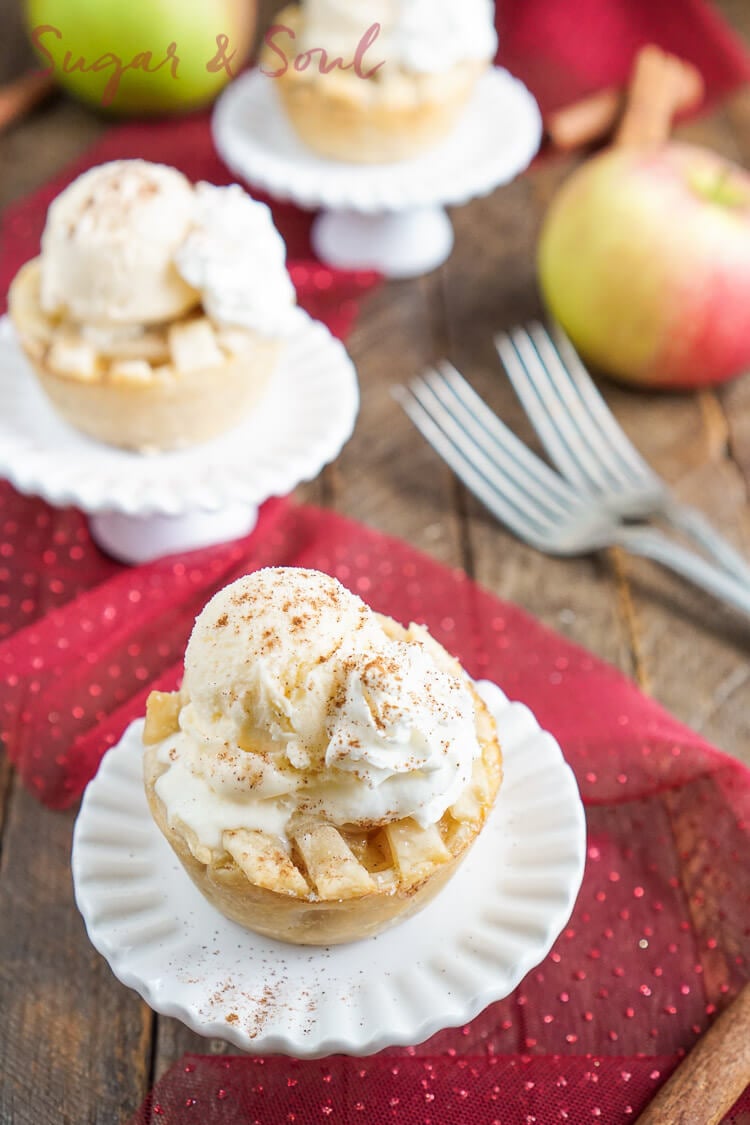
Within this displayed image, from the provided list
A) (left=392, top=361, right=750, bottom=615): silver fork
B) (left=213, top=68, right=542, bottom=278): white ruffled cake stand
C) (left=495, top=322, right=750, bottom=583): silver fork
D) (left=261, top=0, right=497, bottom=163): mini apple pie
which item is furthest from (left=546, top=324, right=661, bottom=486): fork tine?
(left=261, top=0, right=497, bottom=163): mini apple pie

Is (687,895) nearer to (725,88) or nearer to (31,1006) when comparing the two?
(31,1006)

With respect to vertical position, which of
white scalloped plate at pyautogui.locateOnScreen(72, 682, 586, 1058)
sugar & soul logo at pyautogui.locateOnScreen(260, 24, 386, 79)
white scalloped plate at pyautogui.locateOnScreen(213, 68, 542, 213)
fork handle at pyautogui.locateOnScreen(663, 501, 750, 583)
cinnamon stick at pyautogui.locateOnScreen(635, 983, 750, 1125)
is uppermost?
sugar & soul logo at pyautogui.locateOnScreen(260, 24, 386, 79)

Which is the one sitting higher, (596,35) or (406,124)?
(406,124)

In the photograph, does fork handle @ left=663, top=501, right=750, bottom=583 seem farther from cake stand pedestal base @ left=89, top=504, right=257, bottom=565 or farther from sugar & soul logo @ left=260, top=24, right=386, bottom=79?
sugar & soul logo @ left=260, top=24, right=386, bottom=79

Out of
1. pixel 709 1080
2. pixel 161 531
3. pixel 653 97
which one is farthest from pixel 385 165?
pixel 709 1080

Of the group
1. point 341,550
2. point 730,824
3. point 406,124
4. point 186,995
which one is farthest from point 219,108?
point 186,995

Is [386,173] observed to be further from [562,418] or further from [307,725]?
[307,725]

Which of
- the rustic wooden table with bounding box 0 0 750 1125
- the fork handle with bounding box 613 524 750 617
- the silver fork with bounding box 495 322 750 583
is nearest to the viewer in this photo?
the rustic wooden table with bounding box 0 0 750 1125
